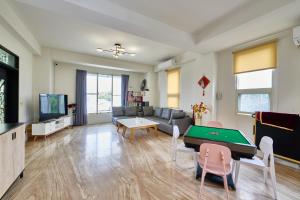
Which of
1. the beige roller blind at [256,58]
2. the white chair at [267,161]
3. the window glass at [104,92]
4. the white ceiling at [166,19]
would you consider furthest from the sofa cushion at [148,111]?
the white chair at [267,161]

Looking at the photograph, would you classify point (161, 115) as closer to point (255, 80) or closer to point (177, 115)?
point (177, 115)

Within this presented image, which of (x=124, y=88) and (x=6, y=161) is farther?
(x=124, y=88)

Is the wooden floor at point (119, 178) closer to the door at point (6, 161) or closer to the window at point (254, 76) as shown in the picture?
the door at point (6, 161)

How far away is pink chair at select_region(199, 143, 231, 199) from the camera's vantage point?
173cm

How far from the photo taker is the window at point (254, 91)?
125 inches

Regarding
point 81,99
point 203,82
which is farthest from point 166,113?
→ point 81,99

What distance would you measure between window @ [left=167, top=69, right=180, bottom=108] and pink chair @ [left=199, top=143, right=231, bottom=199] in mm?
4258

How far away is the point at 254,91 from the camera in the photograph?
3400 millimetres

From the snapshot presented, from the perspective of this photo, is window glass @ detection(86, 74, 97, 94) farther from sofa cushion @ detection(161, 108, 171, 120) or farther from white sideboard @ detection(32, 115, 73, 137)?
sofa cushion @ detection(161, 108, 171, 120)

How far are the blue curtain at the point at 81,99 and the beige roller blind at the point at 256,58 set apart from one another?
5.72 metres

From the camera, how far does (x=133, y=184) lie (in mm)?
2127

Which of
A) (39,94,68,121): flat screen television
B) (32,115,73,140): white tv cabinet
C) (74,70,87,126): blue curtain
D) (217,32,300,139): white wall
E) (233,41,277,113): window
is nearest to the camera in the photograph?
(217,32,300,139): white wall

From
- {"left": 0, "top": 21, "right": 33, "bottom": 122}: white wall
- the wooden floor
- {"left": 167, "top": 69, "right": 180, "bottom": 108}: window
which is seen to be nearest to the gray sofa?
{"left": 167, "top": 69, "right": 180, "bottom": 108}: window

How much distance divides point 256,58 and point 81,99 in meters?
6.24
